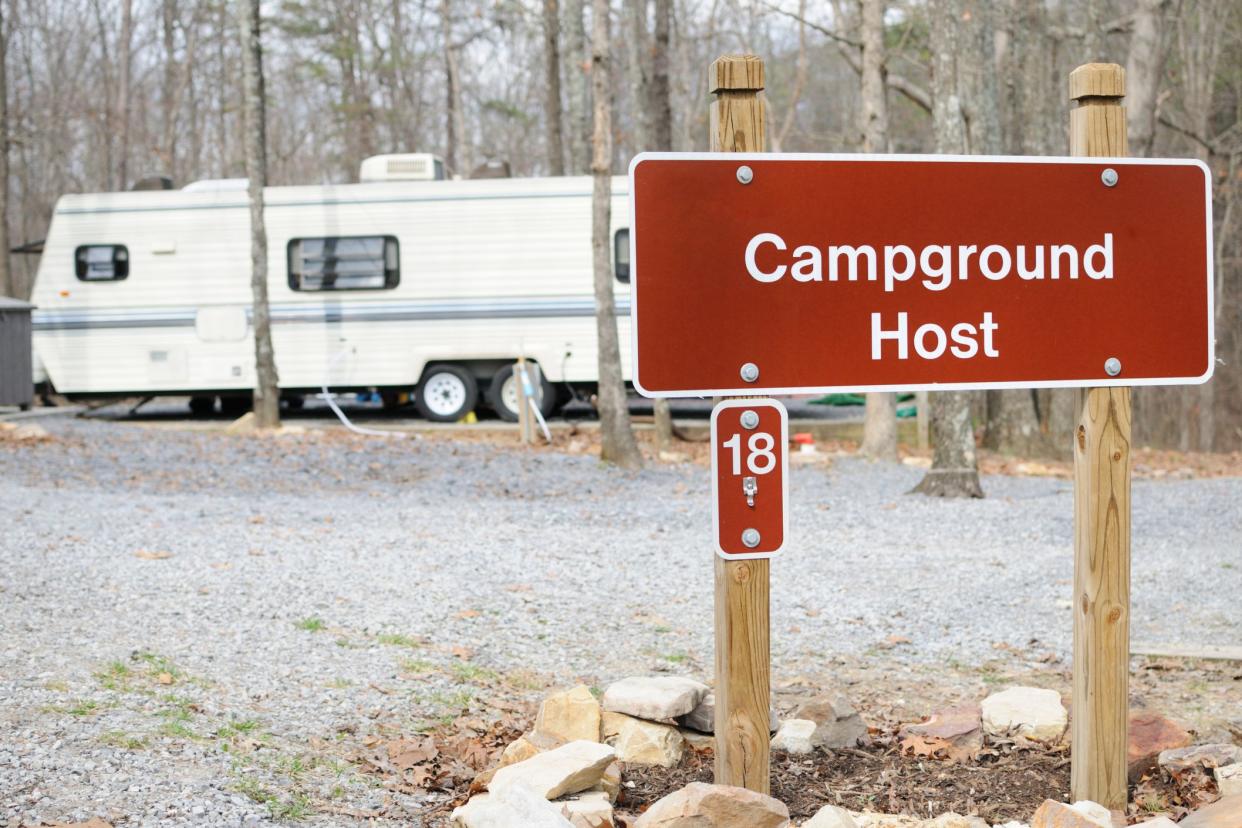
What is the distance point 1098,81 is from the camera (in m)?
3.30

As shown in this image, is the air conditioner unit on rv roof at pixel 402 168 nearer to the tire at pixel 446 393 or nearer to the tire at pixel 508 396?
the tire at pixel 446 393

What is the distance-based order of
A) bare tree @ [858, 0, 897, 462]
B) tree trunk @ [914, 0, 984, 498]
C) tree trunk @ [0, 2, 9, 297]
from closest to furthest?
1. tree trunk @ [914, 0, 984, 498]
2. bare tree @ [858, 0, 897, 462]
3. tree trunk @ [0, 2, 9, 297]

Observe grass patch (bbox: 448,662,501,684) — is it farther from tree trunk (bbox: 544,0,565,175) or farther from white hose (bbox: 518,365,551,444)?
tree trunk (bbox: 544,0,565,175)

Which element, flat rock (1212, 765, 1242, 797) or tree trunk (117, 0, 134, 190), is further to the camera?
tree trunk (117, 0, 134, 190)

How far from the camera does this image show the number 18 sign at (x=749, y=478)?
10.1ft

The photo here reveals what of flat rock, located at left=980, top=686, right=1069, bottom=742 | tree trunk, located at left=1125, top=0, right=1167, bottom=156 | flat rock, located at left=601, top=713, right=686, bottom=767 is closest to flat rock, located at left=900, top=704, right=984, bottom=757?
flat rock, located at left=980, top=686, right=1069, bottom=742

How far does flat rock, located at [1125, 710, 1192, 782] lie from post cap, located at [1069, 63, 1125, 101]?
1.85 metres

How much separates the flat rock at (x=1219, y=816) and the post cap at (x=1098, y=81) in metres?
1.75

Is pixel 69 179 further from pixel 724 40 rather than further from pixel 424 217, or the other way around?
pixel 424 217

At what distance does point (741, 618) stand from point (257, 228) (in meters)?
13.6

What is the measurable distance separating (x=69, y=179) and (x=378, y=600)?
33080 mm

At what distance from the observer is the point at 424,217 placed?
17.0 meters

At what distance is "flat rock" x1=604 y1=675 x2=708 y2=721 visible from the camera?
4.09 metres

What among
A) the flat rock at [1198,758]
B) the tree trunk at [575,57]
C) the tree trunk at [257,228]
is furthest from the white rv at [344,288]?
the flat rock at [1198,758]
